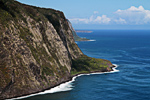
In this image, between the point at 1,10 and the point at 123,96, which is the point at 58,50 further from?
the point at 123,96

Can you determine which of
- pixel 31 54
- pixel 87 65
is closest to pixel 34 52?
pixel 31 54

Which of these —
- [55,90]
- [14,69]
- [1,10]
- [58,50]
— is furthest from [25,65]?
[58,50]

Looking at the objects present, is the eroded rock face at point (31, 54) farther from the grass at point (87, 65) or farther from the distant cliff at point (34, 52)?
the grass at point (87, 65)

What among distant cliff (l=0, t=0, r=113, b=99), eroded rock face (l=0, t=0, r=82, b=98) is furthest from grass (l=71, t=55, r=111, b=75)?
eroded rock face (l=0, t=0, r=82, b=98)

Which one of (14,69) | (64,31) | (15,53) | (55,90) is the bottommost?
(55,90)

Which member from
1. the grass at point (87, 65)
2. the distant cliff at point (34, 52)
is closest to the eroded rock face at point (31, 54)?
the distant cliff at point (34, 52)

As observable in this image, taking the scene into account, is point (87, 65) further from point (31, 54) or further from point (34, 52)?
point (31, 54)

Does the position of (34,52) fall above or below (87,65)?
above

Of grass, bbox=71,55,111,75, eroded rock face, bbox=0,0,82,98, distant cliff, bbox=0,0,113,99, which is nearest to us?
eroded rock face, bbox=0,0,82,98

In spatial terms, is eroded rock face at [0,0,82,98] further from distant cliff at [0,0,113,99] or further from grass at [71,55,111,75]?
grass at [71,55,111,75]
